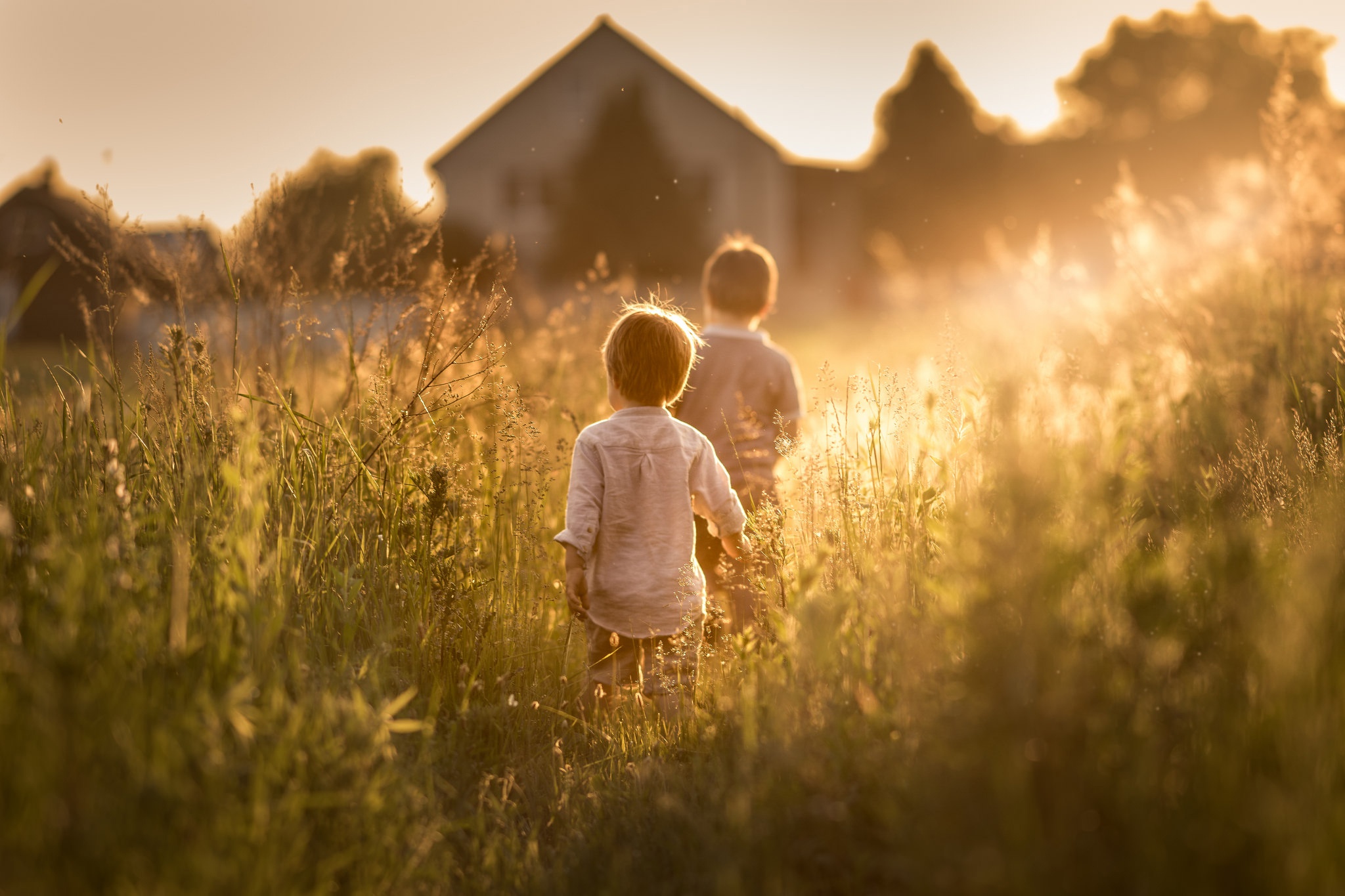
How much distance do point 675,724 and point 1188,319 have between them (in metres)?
4.37

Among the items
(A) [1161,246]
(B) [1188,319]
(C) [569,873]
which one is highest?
(A) [1161,246]

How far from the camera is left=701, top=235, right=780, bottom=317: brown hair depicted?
167 inches

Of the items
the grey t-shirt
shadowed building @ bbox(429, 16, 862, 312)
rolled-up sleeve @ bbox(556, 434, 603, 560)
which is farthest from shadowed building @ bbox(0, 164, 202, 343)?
shadowed building @ bbox(429, 16, 862, 312)

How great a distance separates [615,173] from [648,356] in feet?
70.3

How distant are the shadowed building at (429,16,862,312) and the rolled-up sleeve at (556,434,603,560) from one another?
64.8ft

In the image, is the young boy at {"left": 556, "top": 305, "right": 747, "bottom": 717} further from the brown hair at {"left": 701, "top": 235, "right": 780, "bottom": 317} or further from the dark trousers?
the brown hair at {"left": 701, "top": 235, "right": 780, "bottom": 317}

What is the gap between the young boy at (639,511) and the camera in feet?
10.0

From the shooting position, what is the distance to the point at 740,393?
4.14 meters

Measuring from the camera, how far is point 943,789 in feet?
5.13

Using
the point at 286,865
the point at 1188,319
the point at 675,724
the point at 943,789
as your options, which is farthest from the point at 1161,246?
the point at 286,865

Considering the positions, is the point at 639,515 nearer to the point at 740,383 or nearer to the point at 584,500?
the point at 584,500

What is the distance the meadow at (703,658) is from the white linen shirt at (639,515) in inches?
10.4

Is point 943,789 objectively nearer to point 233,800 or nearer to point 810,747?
point 810,747

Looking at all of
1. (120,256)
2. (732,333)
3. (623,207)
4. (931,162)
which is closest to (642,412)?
(732,333)
